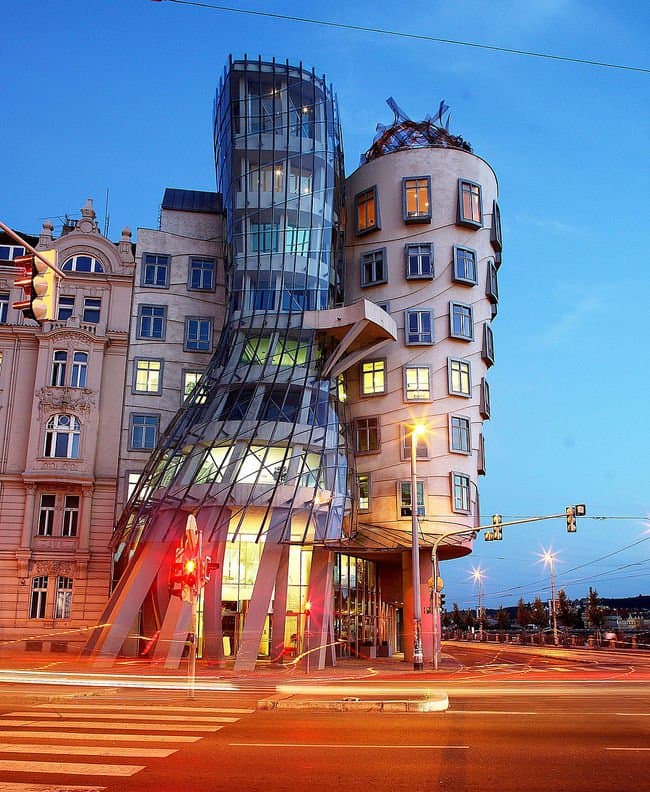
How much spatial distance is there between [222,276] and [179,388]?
28.0 ft

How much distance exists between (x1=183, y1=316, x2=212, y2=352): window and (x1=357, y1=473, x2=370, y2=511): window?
13.4 metres

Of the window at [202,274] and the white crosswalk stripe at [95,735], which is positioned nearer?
the white crosswalk stripe at [95,735]

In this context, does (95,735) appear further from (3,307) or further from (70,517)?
(3,307)

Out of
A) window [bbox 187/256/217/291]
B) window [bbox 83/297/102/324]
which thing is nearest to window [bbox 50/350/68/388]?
window [bbox 83/297/102/324]

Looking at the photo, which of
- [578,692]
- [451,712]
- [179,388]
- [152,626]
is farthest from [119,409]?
[451,712]

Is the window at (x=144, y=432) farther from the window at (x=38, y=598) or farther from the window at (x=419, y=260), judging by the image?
the window at (x=419, y=260)

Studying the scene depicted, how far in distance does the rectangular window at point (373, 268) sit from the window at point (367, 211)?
1676 mm

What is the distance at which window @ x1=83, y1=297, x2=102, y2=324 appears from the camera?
179 ft

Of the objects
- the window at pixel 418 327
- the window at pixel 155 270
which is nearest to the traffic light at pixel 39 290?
the window at pixel 418 327

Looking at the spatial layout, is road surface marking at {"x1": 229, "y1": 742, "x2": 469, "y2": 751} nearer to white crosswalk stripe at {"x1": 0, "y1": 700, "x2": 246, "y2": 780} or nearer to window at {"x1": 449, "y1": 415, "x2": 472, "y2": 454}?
white crosswalk stripe at {"x1": 0, "y1": 700, "x2": 246, "y2": 780}

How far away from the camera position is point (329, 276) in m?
53.8

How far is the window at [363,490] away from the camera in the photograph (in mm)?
52250

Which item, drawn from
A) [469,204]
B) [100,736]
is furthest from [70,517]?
[100,736]

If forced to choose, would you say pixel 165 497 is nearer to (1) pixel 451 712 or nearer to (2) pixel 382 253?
(2) pixel 382 253
